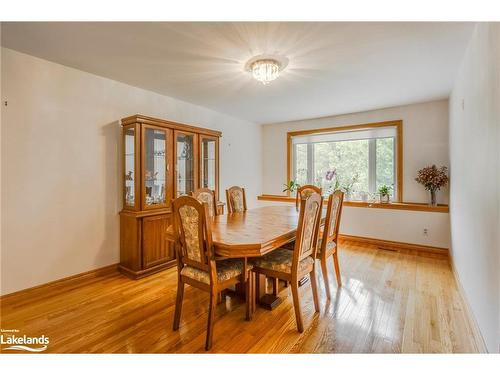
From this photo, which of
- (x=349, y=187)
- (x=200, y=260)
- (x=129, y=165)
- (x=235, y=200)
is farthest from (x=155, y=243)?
(x=349, y=187)

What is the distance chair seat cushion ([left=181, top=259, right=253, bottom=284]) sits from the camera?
1738mm

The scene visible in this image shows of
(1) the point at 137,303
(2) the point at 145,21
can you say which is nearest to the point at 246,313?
(1) the point at 137,303

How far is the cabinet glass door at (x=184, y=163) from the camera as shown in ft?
10.8

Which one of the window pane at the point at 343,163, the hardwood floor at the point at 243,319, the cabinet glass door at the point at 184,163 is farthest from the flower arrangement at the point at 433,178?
the cabinet glass door at the point at 184,163

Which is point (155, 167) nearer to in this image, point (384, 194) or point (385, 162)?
point (384, 194)

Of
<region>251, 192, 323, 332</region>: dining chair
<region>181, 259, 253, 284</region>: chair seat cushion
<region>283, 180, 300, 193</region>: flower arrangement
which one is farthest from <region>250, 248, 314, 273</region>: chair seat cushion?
<region>283, 180, 300, 193</region>: flower arrangement

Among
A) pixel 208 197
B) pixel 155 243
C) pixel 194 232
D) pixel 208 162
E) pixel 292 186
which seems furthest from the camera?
pixel 292 186

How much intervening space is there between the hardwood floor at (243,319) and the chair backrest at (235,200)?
1104 millimetres

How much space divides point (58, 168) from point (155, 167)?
0.97 m

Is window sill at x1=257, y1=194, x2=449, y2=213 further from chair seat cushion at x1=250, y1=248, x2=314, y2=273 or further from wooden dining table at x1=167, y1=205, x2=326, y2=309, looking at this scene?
chair seat cushion at x1=250, y1=248, x2=314, y2=273

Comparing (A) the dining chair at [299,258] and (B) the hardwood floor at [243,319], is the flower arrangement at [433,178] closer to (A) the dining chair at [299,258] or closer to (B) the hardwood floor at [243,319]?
(B) the hardwood floor at [243,319]

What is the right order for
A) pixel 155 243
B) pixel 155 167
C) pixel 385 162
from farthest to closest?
pixel 385 162 < pixel 155 167 < pixel 155 243

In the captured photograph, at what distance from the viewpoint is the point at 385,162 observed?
166 inches
